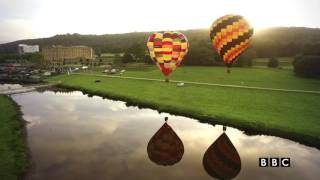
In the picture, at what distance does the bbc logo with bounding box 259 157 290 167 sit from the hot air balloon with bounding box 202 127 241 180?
1.84 metres

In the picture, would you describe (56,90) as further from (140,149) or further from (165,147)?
(165,147)

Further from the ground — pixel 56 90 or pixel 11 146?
pixel 56 90

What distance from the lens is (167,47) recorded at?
4200 cm

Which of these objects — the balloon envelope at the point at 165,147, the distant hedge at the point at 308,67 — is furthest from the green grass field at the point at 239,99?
the balloon envelope at the point at 165,147

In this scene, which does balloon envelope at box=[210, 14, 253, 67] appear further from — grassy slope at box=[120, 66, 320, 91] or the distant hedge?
the distant hedge

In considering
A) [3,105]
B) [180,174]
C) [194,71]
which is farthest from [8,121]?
[194,71]

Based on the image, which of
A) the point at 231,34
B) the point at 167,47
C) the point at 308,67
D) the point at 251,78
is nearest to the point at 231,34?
the point at 231,34

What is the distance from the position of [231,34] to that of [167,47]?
8.47 m

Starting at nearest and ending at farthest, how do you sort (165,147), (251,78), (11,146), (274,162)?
(274,162) → (11,146) → (165,147) → (251,78)

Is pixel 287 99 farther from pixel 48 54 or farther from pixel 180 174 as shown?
pixel 48 54

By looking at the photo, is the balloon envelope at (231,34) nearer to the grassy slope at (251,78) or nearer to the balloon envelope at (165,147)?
the balloon envelope at (165,147)

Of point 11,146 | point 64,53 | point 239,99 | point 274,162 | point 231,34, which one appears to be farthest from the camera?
point 64,53

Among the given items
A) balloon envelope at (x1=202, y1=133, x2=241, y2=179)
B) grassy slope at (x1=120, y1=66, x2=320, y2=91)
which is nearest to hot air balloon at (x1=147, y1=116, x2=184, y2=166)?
balloon envelope at (x1=202, y1=133, x2=241, y2=179)

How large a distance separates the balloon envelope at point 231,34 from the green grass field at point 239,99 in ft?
23.8
